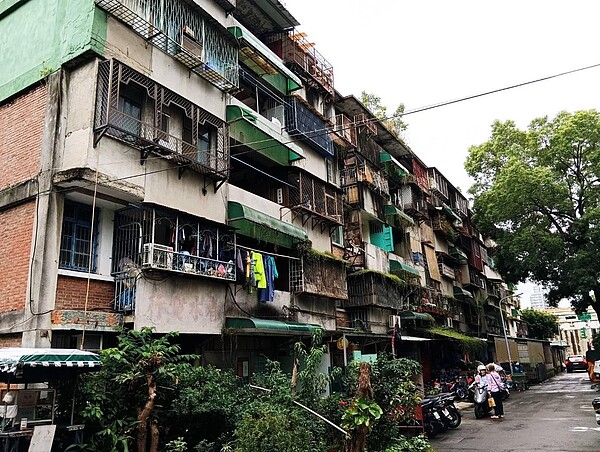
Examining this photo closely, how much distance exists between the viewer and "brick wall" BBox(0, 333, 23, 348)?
9508 mm

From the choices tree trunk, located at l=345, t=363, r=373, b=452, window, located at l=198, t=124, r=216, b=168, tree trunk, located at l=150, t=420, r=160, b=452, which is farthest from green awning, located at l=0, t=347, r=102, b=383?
window, located at l=198, t=124, r=216, b=168

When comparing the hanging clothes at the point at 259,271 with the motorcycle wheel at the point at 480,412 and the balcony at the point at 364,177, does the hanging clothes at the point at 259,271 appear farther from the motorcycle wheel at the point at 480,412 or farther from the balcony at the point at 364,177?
the motorcycle wheel at the point at 480,412

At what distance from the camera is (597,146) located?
92.7 feet

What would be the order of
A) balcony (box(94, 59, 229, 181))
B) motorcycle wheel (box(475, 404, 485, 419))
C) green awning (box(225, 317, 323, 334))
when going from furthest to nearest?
motorcycle wheel (box(475, 404, 485, 419)), green awning (box(225, 317, 323, 334)), balcony (box(94, 59, 229, 181))

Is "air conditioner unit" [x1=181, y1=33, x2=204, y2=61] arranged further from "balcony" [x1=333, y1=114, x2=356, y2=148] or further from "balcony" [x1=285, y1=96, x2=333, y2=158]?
"balcony" [x1=333, y1=114, x2=356, y2=148]

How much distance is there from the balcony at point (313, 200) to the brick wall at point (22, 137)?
8076mm

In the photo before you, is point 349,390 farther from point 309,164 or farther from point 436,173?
point 436,173

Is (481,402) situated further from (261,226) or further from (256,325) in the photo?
(261,226)

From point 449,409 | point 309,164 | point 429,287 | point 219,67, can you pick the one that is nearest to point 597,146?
point 429,287

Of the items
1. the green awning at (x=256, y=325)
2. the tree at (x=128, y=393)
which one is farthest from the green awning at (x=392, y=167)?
the tree at (x=128, y=393)

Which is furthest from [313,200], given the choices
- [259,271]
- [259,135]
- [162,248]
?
[162,248]

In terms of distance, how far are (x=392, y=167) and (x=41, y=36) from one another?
18335 mm

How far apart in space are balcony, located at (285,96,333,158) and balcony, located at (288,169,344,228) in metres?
1.48

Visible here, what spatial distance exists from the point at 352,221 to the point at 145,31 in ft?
40.9
